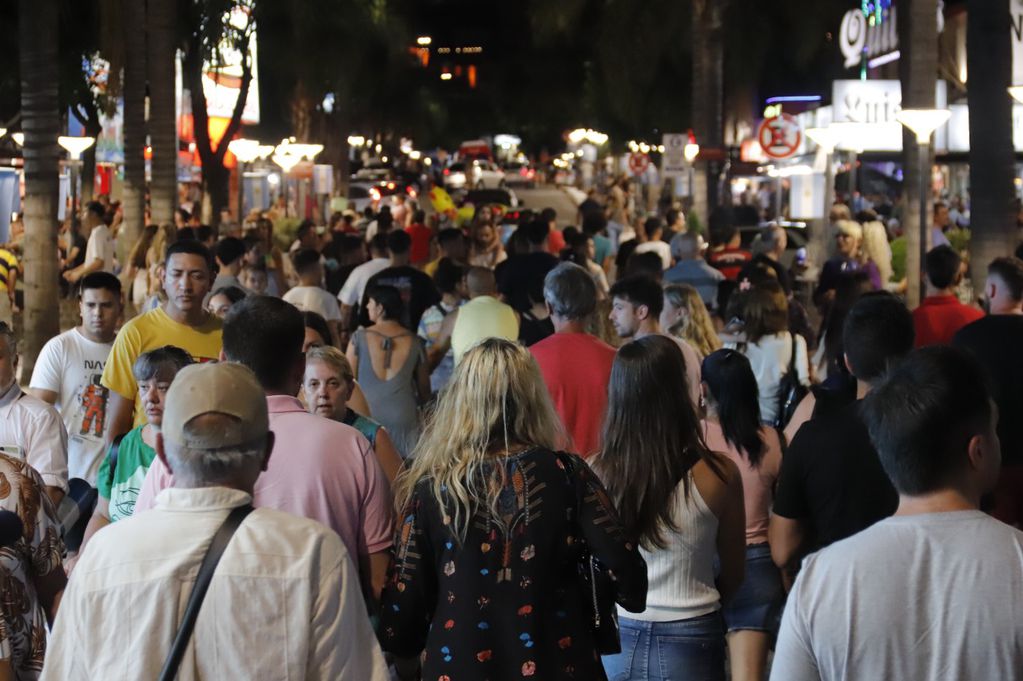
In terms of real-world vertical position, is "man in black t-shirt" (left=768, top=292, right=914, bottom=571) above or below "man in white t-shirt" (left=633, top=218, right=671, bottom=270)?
below

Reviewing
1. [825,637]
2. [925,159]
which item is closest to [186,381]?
[825,637]

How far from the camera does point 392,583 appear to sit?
4555 mm

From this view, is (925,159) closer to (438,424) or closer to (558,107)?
(438,424)

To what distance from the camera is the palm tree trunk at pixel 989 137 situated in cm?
1527

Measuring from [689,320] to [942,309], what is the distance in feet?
5.10

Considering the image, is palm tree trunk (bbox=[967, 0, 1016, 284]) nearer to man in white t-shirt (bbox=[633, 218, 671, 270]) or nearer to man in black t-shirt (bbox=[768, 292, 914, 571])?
man in white t-shirt (bbox=[633, 218, 671, 270])

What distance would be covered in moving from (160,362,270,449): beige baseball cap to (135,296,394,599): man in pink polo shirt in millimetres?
1243

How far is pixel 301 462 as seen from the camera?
4.93 meters

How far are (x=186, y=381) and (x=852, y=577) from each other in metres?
1.52

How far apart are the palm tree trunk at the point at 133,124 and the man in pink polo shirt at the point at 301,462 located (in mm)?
16614

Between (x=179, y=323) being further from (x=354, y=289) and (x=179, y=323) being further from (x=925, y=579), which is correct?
(x=354, y=289)

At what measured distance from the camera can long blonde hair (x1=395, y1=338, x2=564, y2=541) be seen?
4.49m

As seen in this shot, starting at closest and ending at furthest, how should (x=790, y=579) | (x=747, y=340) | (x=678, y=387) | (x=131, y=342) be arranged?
(x=678, y=387) → (x=790, y=579) → (x=131, y=342) → (x=747, y=340)

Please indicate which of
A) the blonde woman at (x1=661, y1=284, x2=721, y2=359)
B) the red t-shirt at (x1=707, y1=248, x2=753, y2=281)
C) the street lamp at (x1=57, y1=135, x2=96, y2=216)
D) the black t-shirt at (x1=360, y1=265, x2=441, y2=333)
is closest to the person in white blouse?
the blonde woman at (x1=661, y1=284, x2=721, y2=359)
